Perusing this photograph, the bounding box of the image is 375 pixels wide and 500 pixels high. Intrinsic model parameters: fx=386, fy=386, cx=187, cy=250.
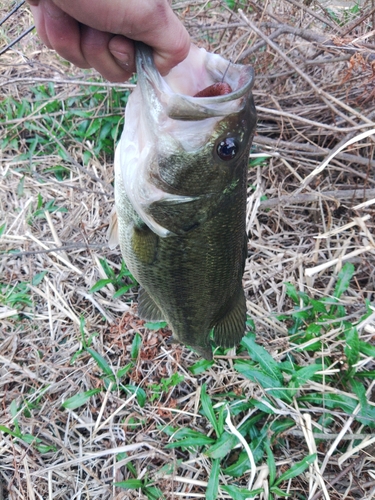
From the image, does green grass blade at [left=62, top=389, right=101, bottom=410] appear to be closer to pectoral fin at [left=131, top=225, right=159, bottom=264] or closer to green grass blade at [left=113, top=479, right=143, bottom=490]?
green grass blade at [left=113, top=479, right=143, bottom=490]

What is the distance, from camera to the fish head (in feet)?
4.20

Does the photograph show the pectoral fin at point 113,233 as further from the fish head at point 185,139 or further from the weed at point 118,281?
the weed at point 118,281

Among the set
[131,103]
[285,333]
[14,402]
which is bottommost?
[14,402]

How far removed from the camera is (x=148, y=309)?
2172 millimetres

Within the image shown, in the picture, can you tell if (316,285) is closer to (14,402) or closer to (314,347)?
(314,347)

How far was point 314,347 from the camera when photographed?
2197 millimetres

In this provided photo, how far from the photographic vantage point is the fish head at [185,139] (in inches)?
50.4

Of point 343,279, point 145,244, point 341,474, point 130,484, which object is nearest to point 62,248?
point 145,244

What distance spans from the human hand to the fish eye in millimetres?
322

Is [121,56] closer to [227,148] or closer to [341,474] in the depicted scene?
[227,148]

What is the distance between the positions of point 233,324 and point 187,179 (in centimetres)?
90

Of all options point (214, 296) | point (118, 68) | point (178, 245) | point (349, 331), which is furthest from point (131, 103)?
point (349, 331)

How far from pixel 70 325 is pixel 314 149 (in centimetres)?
208

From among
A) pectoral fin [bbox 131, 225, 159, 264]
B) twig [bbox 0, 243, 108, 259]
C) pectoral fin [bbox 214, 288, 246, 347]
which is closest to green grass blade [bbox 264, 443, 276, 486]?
pectoral fin [bbox 214, 288, 246, 347]
